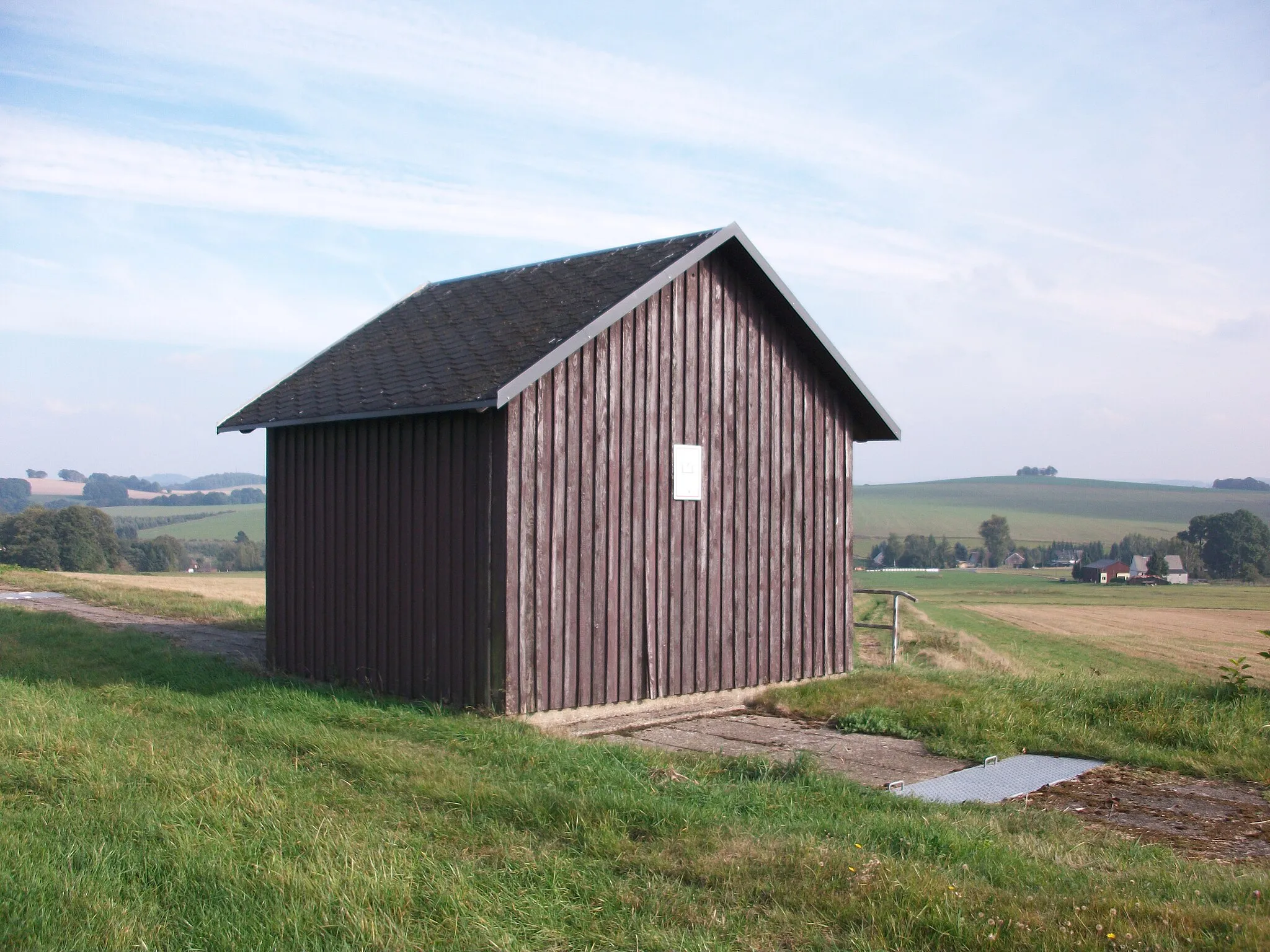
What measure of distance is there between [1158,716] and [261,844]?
7.77 m

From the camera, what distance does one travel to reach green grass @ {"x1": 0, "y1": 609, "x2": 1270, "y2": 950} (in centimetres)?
479

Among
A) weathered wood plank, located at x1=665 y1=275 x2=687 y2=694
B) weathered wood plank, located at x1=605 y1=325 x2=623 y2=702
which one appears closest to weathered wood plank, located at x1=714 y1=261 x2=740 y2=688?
weathered wood plank, located at x1=665 y1=275 x2=687 y2=694

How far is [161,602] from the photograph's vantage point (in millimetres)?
21984

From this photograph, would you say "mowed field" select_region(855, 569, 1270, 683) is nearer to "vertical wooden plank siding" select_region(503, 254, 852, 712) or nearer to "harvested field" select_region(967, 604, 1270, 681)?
"harvested field" select_region(967, 604, 1270, 681)

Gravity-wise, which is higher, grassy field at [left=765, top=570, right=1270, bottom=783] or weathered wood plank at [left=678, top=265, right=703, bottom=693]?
weathered wood plank at [left=678, top=265, right=703, bottom=693]

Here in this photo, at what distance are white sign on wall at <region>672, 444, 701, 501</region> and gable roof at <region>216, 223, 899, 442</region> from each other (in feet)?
5.68

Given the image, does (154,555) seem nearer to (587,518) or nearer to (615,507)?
(615,507)

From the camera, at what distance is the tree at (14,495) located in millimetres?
101562

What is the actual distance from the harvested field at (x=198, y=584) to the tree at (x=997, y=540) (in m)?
63.8

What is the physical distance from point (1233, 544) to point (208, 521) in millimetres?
78862

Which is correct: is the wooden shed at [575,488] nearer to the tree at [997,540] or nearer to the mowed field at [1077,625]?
the mowed field at [1077,625]

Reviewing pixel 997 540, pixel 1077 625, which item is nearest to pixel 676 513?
pixel 1077 625

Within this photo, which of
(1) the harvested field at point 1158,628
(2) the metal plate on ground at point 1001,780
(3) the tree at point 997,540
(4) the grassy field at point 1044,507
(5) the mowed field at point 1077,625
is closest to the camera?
(2) the metal plate on ground at point 1001,780

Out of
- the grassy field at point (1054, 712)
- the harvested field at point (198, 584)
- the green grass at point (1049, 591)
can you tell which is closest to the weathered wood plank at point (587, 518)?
the grassy field at point (1054, 712)
